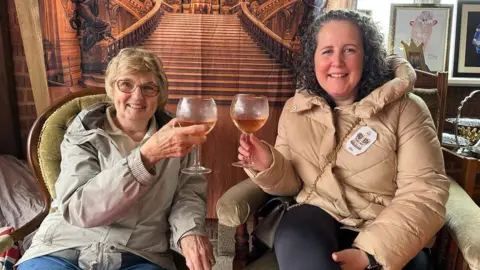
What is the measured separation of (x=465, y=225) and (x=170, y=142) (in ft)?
2.96

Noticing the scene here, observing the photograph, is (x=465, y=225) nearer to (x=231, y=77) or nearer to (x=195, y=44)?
(x=231, y=77)

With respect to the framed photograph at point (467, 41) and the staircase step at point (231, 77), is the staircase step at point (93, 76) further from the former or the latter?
the framed photograph at point (467, 41)

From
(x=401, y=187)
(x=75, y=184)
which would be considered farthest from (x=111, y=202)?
(x=401, y=187)

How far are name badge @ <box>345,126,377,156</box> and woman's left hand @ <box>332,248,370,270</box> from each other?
1.11 feet

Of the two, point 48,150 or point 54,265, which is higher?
point 48,150

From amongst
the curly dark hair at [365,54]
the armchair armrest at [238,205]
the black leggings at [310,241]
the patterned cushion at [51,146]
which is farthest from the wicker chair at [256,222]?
the patterned cushion at [51,146]

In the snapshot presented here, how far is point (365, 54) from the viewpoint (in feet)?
4.83

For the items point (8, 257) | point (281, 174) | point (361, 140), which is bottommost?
point (8, 257)

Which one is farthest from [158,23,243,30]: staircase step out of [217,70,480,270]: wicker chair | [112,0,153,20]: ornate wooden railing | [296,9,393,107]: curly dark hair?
[217,70,480,270]: wicker chair

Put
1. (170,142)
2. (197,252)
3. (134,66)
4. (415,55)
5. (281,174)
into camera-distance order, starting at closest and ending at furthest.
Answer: (170,142), (197,252), (134,66), (281,174), (415,55)

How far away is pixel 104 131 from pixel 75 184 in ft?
0.61

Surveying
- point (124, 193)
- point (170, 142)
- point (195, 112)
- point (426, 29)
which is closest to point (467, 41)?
point (426, 29)

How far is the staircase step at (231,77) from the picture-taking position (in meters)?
2.38

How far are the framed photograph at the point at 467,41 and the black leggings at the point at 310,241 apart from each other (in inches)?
64.1
